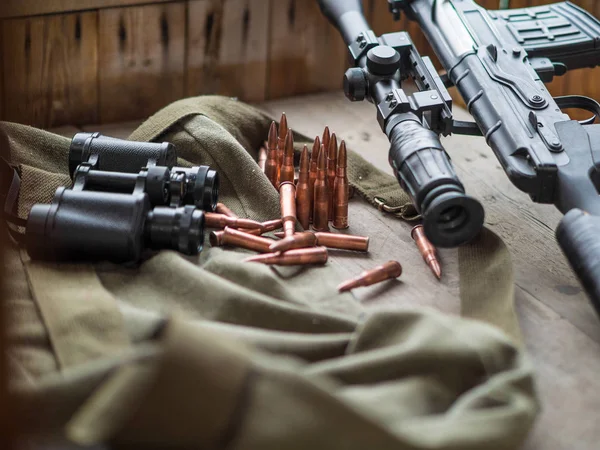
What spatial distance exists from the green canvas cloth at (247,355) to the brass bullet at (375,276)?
0.03 m

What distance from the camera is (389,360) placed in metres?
1.21

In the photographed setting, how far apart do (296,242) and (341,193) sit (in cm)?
21

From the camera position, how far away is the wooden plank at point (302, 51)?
2.36 meters

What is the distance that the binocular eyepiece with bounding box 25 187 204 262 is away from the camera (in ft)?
4.81

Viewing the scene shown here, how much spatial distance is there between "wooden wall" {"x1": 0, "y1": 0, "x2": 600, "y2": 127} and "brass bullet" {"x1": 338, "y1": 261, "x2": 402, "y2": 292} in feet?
3.27

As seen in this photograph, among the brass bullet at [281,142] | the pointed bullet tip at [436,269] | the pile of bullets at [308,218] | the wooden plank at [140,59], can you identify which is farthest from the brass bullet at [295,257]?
the wooden plank at [140,59]

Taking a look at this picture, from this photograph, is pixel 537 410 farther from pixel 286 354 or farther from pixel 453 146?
pixel 453 146

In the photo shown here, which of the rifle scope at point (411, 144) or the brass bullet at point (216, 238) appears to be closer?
the rifle scope at point (411, 144)

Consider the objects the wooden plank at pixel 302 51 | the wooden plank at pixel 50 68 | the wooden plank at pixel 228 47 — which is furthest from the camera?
the wooden plank at pixel 302 51

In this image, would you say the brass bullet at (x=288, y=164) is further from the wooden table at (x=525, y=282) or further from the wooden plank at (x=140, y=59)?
the wooden plank at (x=140, y=59)

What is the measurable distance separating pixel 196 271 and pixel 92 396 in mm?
384

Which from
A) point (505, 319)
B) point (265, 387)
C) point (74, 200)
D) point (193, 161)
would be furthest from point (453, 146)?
point (265, 387)

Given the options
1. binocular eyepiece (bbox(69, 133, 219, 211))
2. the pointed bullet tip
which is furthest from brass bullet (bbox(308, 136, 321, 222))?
the pointed bullet tip

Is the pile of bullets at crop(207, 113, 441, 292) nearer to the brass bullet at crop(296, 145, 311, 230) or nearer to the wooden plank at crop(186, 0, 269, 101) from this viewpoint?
the brass bullet at crop(296, 145, 311, 230)
